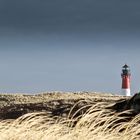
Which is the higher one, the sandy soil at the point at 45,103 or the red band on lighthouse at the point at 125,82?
the red band on lighthouse at the point at 125,82

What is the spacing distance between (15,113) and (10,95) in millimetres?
5256

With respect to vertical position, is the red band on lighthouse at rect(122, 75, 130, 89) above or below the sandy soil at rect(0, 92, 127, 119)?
above

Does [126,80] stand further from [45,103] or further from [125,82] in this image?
[45,103]

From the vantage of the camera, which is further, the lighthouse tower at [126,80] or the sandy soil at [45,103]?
the lighthouse tower at [126,80]

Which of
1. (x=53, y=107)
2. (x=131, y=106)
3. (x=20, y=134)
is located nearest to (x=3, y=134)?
(x=20, y=134)

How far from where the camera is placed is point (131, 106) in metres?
11.0

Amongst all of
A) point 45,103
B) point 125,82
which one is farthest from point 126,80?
point 45,103

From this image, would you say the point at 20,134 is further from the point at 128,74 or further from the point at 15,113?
the point at 128,74

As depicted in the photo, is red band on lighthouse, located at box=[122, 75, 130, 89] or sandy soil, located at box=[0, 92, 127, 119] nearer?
sandy soil, located at box=[0, 92, 127, 119]

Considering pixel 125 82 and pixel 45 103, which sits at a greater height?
pixel 125 82

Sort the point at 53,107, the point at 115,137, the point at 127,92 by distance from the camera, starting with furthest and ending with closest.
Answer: the point at 127,92 < the point at 53,107 < the point at 115,137

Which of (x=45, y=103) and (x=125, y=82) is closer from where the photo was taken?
(x=45, y=103)

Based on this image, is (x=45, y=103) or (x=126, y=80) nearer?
(x=45, y=103)

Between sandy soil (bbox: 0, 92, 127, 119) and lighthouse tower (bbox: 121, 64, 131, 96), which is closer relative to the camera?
sandy soil (bbox: 0, 92, 127, 119)
